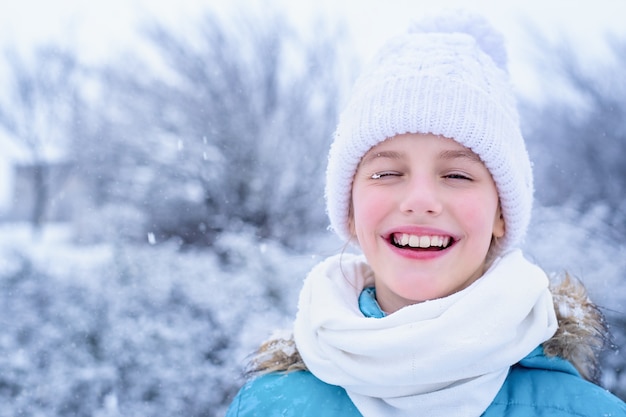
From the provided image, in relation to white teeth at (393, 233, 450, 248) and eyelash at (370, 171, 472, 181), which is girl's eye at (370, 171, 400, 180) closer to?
eyelash at (370, 171, 472, 181)

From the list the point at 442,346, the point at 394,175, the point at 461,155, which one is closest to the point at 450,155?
the point at 461,155

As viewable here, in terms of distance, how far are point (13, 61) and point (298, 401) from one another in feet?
38.6

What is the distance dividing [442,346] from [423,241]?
25 centimetres

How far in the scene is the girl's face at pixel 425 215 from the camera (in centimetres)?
132

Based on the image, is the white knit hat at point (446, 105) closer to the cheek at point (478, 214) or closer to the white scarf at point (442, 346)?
the cheek at point (478, 214)

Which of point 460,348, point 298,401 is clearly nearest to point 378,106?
point 460,348

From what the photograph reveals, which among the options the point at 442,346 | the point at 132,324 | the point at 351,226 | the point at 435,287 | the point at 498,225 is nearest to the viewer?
the point at 442,346

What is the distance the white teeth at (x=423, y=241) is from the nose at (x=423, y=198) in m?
0.06

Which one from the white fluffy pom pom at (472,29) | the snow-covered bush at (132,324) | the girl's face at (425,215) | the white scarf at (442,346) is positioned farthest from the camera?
the snow-covered bush at (132,324)

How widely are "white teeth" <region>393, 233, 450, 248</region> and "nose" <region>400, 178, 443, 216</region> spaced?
6 cm

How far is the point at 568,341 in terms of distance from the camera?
1355mm

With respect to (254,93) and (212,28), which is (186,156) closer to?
(254,93)

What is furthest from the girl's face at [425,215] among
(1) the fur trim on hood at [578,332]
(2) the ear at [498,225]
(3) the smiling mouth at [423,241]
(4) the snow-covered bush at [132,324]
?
(4) the snow-covered bush at [132,324]

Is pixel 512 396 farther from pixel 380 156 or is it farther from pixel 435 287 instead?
pixel 380 156
